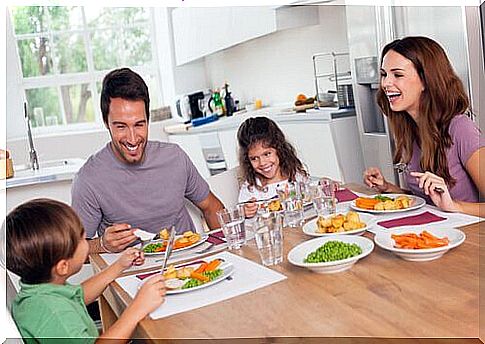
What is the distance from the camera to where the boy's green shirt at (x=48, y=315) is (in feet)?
4.09

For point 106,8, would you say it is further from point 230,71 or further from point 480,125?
point 480,125

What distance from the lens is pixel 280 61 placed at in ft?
14.3

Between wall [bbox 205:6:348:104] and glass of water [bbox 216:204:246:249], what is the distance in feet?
7.04

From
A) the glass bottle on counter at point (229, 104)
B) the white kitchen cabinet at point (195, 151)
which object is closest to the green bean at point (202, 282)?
the white kitchen cabinet at point (195, 151)

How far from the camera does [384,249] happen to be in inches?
56.6

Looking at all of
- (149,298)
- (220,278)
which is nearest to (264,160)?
(220,278)

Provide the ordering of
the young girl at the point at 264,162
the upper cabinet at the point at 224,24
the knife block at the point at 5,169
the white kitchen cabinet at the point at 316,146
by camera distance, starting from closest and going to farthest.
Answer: the young girl at the point at 264,162 → the knife block at the point at 5,169 → the white kitchen cabinet at the point at 316,146 → the upper cabinet at the point at 224,24

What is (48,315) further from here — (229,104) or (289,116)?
(229,104)

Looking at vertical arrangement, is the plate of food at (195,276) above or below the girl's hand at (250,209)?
below

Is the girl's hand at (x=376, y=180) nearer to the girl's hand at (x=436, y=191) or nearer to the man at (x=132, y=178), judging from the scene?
the girl's hand at (x=436, y=191)

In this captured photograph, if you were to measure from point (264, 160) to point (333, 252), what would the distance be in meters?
0.98

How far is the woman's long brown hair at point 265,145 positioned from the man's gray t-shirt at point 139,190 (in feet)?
0.62

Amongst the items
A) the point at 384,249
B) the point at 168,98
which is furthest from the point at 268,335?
the point at 168,98

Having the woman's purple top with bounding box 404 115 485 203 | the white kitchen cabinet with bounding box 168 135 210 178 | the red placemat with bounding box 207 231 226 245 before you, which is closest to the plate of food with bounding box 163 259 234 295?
the red placemat with bounding box 207 231 226 245
